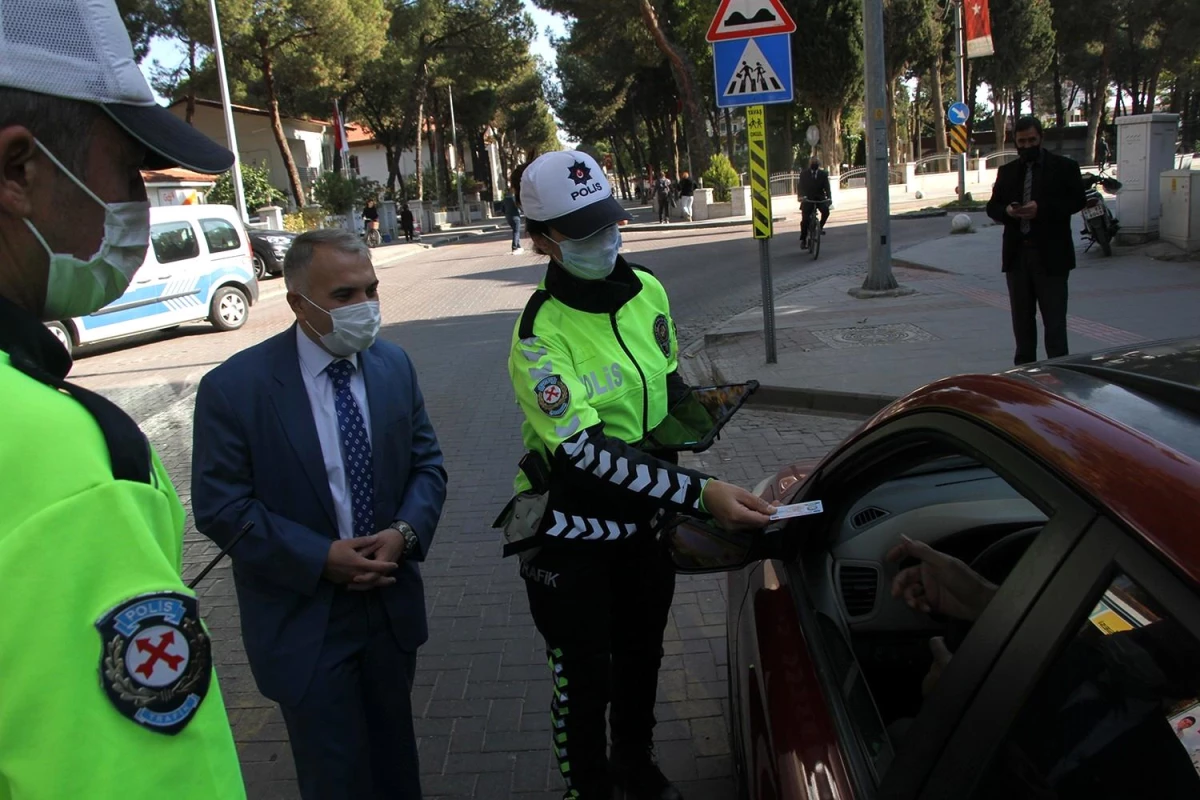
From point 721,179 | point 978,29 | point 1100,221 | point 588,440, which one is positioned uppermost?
point 978,29

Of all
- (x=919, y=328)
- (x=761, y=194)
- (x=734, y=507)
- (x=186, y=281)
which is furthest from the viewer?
(x=186, y=281)

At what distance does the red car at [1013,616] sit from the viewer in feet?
3.88

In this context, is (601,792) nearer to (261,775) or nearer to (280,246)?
(261,775)

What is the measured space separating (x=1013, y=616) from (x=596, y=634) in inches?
52.2

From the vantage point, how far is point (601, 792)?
2631 mm

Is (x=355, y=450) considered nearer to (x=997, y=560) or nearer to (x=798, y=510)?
(x=798, y=510)

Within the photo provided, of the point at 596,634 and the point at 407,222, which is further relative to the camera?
the point at 407,222

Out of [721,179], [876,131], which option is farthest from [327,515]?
[721,179]

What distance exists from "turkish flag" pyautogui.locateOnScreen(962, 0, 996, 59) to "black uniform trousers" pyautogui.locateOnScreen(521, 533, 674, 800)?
77.2 feet

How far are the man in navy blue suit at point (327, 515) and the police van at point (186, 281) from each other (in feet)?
37.9

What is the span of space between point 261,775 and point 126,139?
2769 mm

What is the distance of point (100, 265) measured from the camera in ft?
3.64

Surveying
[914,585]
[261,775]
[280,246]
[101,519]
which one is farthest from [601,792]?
[280,246]

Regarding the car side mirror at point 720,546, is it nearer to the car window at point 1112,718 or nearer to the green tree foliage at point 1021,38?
the car window at point 1112,718
